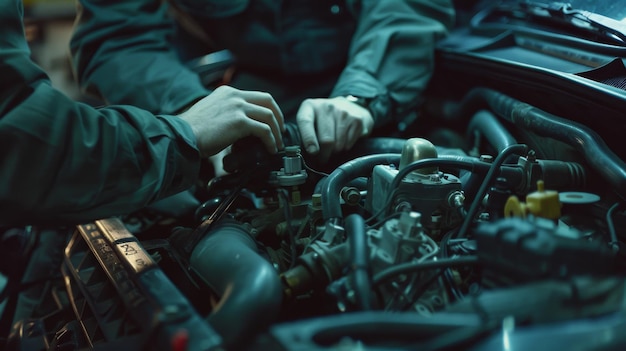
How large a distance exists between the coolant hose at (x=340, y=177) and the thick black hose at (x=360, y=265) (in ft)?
0.34

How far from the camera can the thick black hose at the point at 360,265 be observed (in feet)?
2.15

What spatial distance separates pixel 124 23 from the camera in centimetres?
171

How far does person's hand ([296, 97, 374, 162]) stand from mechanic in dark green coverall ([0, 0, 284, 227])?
29cm

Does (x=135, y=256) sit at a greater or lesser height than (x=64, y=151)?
lesser

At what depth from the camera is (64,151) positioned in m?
0.75

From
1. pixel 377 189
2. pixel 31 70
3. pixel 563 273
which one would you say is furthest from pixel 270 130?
pixel 563 273

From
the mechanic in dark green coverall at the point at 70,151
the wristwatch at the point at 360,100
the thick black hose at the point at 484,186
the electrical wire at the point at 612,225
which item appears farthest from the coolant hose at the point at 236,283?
the wristwatch at the point at 360,100

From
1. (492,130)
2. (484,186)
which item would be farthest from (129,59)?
(484,186)

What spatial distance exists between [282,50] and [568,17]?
34.8 inches

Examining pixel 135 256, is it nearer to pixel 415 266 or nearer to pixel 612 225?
pixel 415 266

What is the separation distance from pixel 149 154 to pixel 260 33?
1104 mm

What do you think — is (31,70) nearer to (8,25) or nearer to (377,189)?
(8,25)

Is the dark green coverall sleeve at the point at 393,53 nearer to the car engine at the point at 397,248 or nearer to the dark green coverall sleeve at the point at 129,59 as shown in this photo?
the car engine at the point at 397,248

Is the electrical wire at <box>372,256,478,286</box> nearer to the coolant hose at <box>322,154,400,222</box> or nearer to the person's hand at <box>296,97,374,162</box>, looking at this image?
the coolant hose at <box>322,154,400,222</box>
